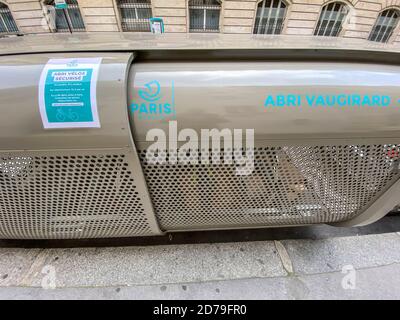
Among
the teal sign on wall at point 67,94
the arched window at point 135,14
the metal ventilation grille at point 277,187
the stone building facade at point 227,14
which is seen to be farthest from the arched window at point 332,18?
the teal sign on wall at point 67,94

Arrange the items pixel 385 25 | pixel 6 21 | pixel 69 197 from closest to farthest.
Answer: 1. pixel 69 197
2. pixel 6 21
3. pixel 385 25

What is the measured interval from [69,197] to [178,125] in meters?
0.77

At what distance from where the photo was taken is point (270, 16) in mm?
10281

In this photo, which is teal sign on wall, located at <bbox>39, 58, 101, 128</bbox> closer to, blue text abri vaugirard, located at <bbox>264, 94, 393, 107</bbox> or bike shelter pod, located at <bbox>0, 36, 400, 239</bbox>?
bike shelter pod, located at <bbox>0, 36, 400, 239</bbox>

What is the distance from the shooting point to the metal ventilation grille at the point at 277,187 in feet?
3.50

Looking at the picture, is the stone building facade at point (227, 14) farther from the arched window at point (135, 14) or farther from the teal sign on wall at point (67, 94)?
the teal sign on wall at point (67, 94)

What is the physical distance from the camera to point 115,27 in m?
10.0

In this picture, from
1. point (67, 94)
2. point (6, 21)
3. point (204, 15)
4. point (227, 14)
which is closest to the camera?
point (67, 94)

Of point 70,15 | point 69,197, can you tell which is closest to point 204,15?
point 70,15

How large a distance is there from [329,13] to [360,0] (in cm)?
150

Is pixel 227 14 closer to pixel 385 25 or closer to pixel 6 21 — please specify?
pixel 385 25

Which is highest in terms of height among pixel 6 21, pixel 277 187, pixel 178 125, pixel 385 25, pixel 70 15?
pixel 70 15

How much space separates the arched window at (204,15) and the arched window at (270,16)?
2125mm

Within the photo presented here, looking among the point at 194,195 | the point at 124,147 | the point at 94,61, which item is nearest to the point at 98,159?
the point at 124,147
